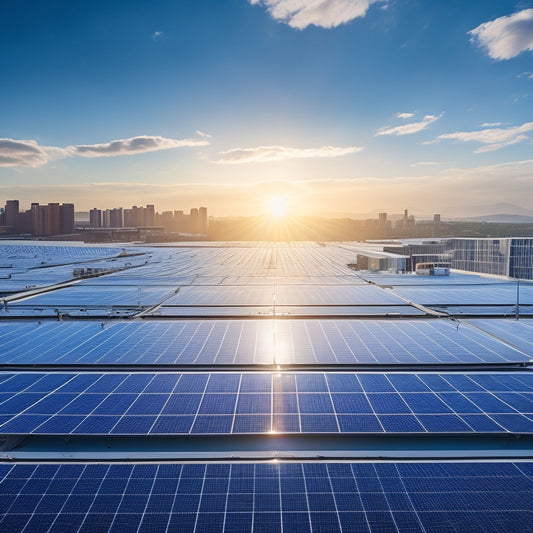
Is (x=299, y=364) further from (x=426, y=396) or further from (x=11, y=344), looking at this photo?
(x=11, y=344)

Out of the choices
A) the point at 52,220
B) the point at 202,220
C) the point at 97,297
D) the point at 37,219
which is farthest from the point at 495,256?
the point at 37,219

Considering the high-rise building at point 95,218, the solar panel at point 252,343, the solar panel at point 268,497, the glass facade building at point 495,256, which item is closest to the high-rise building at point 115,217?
the high-rise building at point 95,218

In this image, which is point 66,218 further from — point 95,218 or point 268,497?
point 268,497

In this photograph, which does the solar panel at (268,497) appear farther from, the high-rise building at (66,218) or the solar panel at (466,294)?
the high-rise building at (66,218)

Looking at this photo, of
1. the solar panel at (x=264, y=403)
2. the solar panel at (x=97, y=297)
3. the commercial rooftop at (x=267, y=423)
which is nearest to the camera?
the commercial rooftop at (x=267, y=423)

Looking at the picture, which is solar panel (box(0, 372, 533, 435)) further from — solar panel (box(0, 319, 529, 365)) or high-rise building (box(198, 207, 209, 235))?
high-rise building (box(198, 207, 209, 235))
